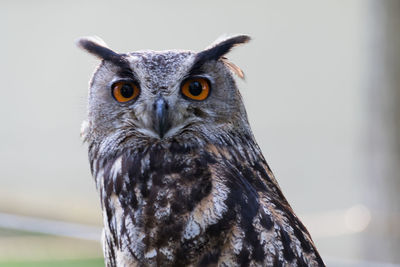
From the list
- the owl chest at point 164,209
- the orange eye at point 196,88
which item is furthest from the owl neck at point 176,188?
the orange eye at point 196,88

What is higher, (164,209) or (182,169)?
(182,169)

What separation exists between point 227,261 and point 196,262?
0.07 meters

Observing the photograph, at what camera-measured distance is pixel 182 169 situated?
4.64ft

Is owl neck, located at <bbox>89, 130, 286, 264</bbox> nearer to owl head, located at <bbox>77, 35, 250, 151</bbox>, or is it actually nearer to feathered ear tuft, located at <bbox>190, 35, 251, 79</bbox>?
owl head, located at <bbox>77, 35, 250, 151</bbox>

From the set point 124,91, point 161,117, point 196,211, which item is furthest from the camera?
point 124,91

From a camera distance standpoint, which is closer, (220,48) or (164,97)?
(164,97)

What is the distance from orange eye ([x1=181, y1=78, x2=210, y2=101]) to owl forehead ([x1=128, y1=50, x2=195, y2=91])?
1.4 inches

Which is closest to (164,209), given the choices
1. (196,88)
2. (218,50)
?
(196,88)

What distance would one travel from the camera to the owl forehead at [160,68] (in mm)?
1462

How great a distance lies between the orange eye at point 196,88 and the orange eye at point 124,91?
12cm

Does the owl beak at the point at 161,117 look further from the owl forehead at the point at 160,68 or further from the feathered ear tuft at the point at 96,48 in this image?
the feathered ear tuft at the point at 96,48

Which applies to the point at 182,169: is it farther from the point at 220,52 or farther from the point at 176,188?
the point at 220,52

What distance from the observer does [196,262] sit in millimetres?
1289

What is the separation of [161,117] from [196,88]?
0.15m
